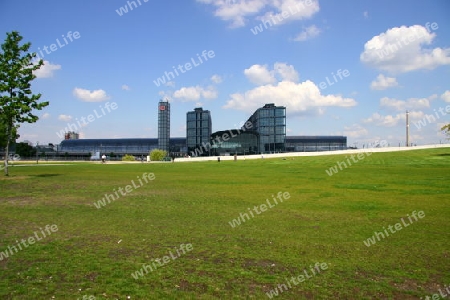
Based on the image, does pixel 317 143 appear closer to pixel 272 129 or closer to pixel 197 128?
pixel 272 129

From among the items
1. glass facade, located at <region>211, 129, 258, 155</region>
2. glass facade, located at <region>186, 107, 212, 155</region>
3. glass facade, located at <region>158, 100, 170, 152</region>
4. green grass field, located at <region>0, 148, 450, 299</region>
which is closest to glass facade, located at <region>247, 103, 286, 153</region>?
glass facade, located at <region>211, 129, 258, 155</region>

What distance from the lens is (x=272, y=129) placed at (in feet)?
441

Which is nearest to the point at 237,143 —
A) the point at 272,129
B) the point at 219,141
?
the point at 219,141

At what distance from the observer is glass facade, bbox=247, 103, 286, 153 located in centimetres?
13362

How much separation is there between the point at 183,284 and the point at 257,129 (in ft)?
444

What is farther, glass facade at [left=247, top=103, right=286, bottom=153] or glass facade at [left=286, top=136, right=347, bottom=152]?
glass facade at [left=286, top=136, right=347, bottom=152]

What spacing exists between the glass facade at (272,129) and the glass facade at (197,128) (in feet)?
98.9

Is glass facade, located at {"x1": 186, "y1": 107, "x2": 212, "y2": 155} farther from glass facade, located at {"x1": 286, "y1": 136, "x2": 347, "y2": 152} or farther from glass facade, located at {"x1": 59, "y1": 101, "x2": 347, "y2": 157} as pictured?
glass facade, located at {"x1": 286, "y1": 136, "x2": 347, "y2": 152}

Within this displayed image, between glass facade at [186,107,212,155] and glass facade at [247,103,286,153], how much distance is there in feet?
98.9

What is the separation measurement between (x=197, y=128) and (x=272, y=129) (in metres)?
39.6

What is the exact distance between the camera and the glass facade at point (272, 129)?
134m

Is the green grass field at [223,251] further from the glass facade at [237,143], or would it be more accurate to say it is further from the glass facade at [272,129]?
the glass facade at [272,129]

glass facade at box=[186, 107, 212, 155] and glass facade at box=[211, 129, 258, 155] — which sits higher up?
glass facade at box=[186, 107, 212, 155]

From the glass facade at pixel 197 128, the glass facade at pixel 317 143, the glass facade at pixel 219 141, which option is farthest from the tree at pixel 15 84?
the glass facade at pixel 317 143
